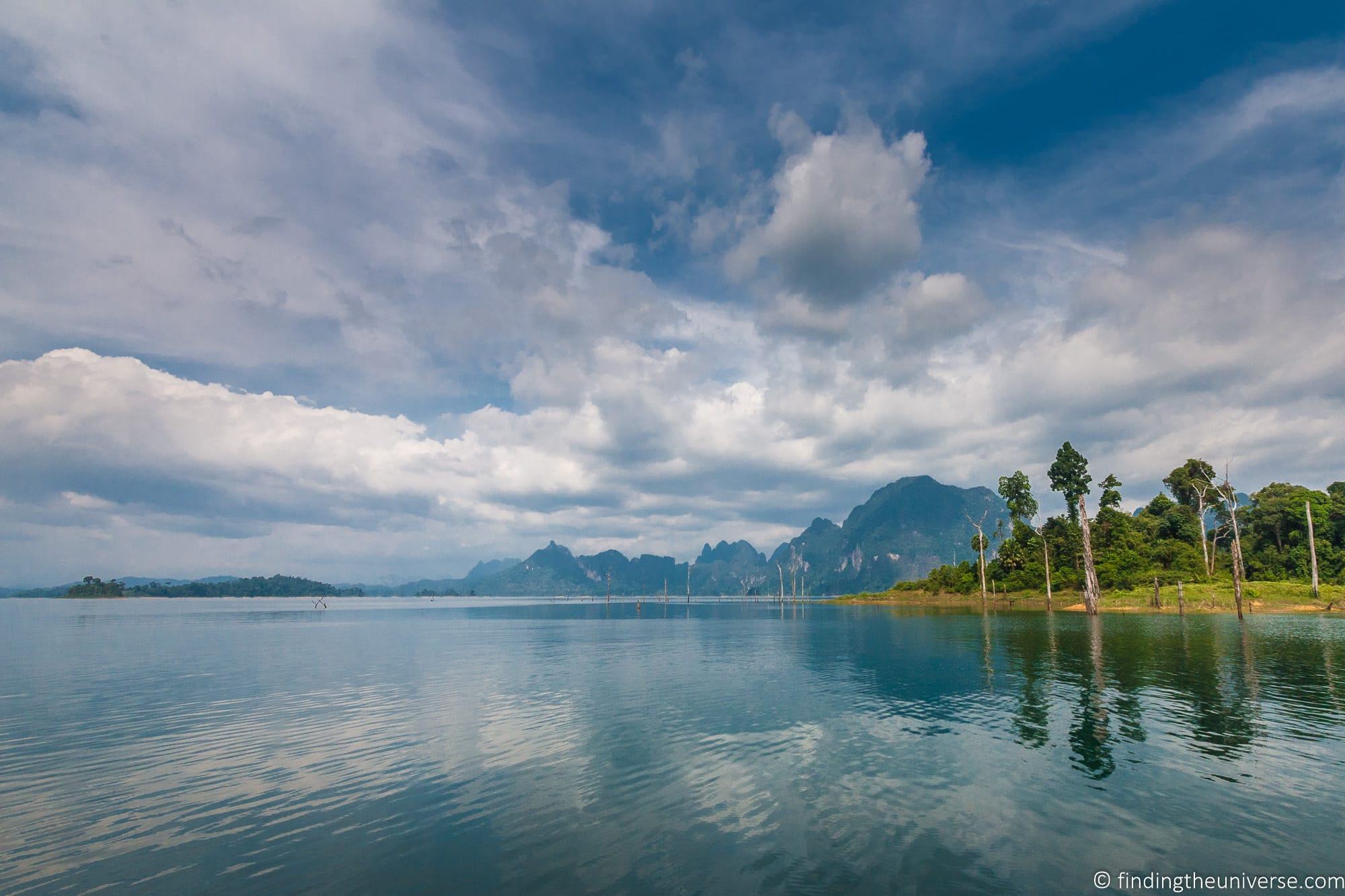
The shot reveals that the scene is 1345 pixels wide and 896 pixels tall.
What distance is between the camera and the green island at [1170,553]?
99312 mm

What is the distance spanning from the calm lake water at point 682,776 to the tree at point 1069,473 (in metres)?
81.6

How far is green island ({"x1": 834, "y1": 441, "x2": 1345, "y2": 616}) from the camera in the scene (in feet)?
326

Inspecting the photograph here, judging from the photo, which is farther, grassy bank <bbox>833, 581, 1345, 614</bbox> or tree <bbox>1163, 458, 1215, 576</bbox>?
tree <bbox>1163, 458, 1215, 576</bbox>

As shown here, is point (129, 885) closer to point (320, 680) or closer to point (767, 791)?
point (767, 791)

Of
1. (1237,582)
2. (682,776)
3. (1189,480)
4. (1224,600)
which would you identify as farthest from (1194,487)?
(682,776)

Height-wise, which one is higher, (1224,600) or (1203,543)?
(1203,543)

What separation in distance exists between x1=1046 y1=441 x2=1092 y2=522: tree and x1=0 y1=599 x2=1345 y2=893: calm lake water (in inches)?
3214

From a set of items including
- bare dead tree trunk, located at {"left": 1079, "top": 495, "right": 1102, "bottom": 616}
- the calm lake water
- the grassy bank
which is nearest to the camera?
the calm lake water

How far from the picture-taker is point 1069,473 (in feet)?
420

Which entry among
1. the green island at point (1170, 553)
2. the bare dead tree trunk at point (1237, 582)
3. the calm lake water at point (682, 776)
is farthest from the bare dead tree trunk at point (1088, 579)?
the calm lake water at point (682, 776)

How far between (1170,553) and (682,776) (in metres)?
146

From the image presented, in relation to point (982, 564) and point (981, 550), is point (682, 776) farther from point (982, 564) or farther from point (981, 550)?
point (981, 550)

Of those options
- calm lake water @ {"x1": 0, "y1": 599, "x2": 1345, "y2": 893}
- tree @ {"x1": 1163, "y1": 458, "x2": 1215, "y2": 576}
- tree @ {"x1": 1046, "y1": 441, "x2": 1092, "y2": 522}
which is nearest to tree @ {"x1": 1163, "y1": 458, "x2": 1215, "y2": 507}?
tree @ {"x1": 1163, "y1": 458, "x2": 1215, "y2": 576}

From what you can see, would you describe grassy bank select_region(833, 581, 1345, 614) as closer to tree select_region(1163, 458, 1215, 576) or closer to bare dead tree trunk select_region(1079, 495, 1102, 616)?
bare dead tree trunk select_region(1079, 495, 1102, 616)
